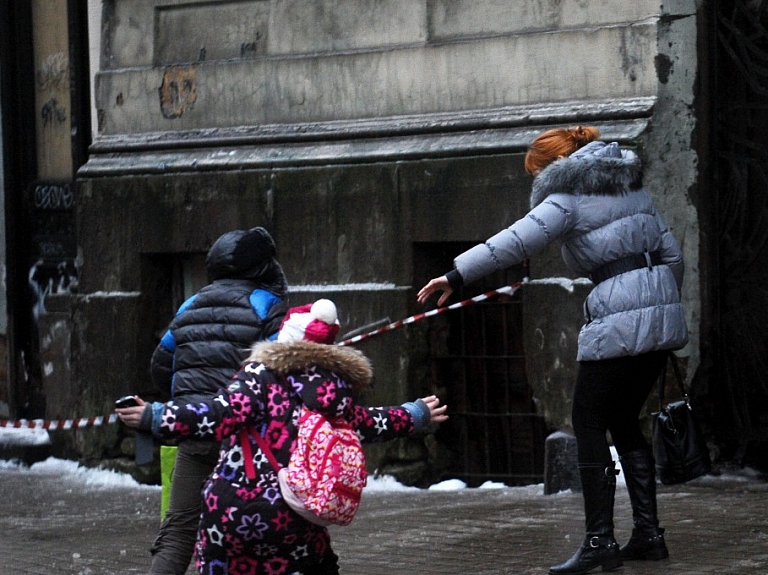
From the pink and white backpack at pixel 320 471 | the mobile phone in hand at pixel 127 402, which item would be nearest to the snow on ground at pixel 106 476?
the pink and white backpack at pixel 320 471

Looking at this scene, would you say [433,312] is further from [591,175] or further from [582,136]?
[591,175]

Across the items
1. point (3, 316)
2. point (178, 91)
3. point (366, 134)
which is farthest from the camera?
point (3, 316)

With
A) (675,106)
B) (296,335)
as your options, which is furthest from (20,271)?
(296,335)

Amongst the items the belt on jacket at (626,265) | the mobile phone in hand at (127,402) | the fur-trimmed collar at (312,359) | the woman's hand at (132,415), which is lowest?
the woman's hand at (132,415)

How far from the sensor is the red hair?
6180mm

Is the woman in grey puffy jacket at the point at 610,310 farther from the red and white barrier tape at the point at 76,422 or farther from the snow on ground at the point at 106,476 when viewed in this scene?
the red and white barrier tape at the point at 76,422

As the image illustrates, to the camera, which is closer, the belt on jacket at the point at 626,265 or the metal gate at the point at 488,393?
the belt on jacket at the point at 626,265

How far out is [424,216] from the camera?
9.13m

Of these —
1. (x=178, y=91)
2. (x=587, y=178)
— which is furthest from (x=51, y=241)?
(x=587, y=178)

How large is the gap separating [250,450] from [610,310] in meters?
1.77

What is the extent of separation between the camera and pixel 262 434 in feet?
15.6

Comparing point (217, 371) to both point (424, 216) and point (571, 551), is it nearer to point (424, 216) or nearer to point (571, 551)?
point (571, 551)

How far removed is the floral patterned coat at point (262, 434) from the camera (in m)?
4.67

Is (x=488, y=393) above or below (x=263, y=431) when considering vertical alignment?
below
